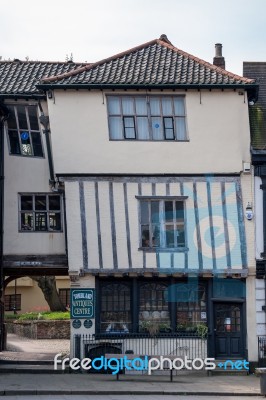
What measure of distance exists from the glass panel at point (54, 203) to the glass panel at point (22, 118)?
103 inches

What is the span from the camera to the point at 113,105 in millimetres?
30953

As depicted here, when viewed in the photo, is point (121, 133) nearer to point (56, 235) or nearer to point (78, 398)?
point (56, 235)

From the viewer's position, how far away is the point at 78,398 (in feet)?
79.0

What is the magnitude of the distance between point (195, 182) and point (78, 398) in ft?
31.6

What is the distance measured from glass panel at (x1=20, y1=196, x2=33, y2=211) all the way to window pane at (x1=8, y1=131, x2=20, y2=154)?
1.62 meters

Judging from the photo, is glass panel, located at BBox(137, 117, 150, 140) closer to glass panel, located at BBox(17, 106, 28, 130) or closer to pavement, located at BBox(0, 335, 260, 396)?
glass panel, located at BBox(17, 106, 28, 130)

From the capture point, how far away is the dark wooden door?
1216 inches

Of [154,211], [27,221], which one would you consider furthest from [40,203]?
[154,211]

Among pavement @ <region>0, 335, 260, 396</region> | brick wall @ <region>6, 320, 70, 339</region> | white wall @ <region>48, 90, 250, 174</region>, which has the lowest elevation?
pavement @ <region>0, 335, 260, 396</region>

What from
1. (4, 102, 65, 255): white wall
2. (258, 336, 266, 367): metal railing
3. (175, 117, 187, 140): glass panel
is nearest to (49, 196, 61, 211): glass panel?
(4, 102, 65, 255): white wall

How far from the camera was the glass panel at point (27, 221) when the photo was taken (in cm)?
3181

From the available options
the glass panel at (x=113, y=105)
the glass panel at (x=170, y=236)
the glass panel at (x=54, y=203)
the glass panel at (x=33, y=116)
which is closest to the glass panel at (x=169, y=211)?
the glass panel at (x=170, y=236)

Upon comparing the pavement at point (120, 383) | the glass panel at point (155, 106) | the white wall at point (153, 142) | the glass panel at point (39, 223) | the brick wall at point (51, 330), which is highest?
the glass panel at point (155, 106)

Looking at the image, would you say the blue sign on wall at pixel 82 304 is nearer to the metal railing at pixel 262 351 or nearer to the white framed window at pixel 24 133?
the white framed window at pixel 24 133
